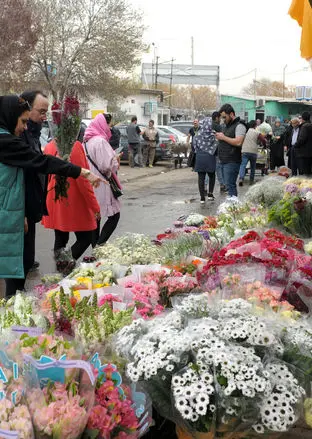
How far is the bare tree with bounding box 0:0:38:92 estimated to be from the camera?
20047 millimetres

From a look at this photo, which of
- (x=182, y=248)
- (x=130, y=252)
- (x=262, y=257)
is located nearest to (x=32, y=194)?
(x=130, y=252)

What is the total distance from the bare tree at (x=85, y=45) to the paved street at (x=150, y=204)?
1251cm

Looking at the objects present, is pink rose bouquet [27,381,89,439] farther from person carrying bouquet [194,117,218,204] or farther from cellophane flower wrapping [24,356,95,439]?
person carrying bouquet [194,117,218,204]

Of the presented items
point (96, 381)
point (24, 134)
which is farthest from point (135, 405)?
point (24, 134)

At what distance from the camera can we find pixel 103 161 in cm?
660

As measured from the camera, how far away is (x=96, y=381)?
2086 millimetres

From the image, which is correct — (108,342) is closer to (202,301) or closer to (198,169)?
(202,301)

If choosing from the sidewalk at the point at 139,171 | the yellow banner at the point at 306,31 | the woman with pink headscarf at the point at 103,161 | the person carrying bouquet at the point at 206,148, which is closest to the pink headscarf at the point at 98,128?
the woman with pink headscarf at the point at 103,161

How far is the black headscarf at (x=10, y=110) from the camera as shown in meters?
4.16

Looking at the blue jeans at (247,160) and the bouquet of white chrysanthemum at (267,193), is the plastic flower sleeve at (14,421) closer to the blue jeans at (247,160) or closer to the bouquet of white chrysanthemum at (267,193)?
the bouquet of white chrysanthemum at (267,193)

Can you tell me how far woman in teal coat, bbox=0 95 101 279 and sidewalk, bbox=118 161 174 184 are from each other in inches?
535

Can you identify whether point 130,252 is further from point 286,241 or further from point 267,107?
point 267,107

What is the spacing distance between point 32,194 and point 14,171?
27 cm

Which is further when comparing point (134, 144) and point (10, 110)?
point (134, 144)
